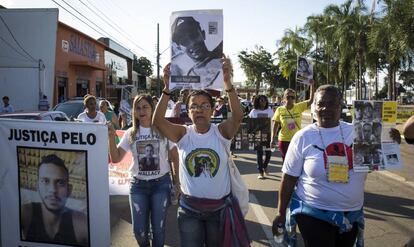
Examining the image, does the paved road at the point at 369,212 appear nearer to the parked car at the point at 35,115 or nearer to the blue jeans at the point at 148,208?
the blue jeans at the point at 148,208

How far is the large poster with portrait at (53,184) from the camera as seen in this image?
13.3 ft

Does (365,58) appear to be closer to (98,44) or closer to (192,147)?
(98,44)

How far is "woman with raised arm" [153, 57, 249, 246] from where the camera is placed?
3754 mm

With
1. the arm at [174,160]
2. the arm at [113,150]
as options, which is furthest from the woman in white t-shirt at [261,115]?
the arm at [113,150]

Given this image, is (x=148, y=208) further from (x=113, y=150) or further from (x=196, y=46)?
(x=196, y=46)

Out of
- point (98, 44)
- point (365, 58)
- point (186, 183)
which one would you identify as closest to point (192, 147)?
point (186, 183)

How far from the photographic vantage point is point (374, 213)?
7453 millimetres

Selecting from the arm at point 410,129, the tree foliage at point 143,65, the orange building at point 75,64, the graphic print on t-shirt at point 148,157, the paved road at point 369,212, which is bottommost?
the paved road at point 369,212

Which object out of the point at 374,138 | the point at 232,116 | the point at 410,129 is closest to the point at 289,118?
the point at 232,116

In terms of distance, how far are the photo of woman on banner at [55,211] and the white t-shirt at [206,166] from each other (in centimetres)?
96

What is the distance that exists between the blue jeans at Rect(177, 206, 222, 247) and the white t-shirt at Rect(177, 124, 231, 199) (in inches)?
6.0

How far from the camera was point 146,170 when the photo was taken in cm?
462

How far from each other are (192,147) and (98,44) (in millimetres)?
35534

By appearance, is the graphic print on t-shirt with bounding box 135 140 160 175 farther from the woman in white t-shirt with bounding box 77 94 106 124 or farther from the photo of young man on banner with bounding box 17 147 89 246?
the woman in white t-shirt with bounding box 77 94 106 124
